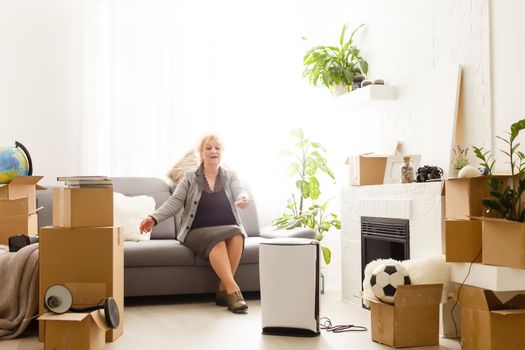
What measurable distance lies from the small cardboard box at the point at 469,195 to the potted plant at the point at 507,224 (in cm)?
6

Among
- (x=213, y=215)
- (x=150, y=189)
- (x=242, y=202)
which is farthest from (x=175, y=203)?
(x=150, y=189)

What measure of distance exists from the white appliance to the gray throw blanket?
121 cm

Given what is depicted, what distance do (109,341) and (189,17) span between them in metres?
3.31

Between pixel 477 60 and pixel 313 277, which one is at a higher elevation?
pixel 477 60

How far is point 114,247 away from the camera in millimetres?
3096

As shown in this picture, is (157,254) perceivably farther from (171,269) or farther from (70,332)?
(70,332)

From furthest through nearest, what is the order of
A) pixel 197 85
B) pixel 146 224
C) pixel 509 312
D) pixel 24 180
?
1. pixel 197 85
2. pixel 146 224
3. pixel 24 180
4. pixel 509 312

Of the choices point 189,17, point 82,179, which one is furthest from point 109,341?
point 189,17

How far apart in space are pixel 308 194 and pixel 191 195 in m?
1.23

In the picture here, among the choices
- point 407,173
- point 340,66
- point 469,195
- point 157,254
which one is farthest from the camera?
point 340,66

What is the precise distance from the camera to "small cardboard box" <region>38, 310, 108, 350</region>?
2.74 m

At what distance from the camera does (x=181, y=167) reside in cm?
511

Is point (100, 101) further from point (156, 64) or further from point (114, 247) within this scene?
point (114, 247)

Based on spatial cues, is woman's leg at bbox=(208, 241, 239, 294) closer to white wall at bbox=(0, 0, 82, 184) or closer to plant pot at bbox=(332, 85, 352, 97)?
plant pot at bbox=(332, 85, 352, 97)
